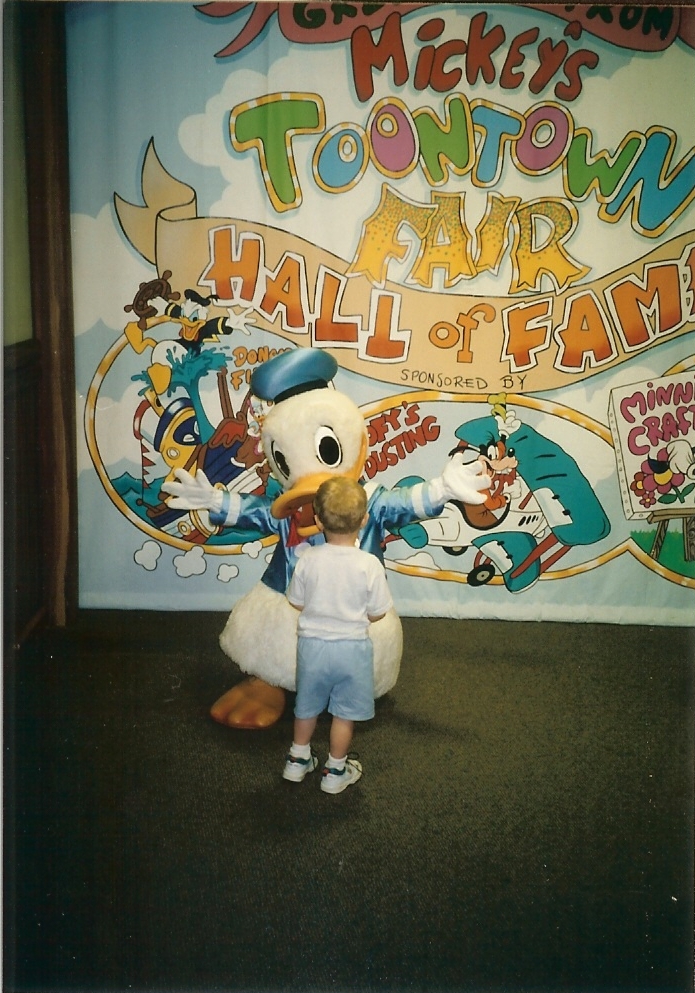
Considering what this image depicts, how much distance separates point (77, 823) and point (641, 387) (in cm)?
150

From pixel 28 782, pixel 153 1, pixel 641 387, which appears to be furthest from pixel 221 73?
pixel 28 782

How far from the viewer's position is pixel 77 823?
4.93 feet

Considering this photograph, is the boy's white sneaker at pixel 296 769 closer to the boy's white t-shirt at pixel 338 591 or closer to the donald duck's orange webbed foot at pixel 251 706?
the donald duck's orange webbed foot at pixel 251 706

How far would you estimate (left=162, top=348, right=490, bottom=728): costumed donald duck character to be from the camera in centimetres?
157

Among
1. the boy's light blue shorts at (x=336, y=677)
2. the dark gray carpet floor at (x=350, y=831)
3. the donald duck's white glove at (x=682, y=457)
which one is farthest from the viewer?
the donald duck's white glove at (x=682, y=457)

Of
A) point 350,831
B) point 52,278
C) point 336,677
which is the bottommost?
point 350,831

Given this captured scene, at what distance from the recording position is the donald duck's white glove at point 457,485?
1.60m

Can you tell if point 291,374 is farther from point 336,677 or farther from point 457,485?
point 336,677

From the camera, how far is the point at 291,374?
5.28 ft

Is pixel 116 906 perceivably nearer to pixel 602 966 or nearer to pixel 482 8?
pixel 602 966

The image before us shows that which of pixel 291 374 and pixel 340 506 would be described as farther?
pixel 291 374

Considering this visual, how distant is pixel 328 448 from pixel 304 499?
11cm

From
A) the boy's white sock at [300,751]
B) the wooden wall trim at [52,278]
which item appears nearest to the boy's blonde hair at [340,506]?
the boy's white sock at [300,751]

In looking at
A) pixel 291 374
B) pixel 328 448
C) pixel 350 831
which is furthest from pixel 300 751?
pixel 291 374
